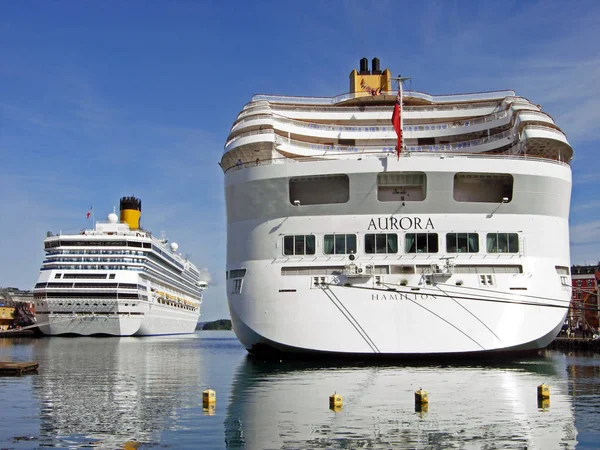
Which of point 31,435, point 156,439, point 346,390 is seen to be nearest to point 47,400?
point 31,435

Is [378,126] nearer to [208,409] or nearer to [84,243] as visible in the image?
[208,409]

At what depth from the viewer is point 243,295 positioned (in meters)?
27.4

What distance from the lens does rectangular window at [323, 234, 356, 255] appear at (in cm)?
2662

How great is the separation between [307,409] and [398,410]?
226 cm

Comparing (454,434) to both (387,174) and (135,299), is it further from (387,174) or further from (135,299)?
(135,299)

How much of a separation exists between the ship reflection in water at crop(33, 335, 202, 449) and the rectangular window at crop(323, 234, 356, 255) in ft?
23.0

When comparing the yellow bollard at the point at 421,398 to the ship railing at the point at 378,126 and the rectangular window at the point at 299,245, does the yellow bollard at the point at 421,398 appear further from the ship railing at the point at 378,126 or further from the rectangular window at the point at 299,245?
the ship railing at the point at 378,126

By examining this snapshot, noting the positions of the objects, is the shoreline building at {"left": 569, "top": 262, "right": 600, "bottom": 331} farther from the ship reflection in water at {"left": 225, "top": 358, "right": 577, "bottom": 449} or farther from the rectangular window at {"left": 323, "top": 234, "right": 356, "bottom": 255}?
the ship reflection in water at {"left": 225, "top": 358, "right": 577, "bottom": 449}

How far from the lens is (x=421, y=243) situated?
26547 millimetres

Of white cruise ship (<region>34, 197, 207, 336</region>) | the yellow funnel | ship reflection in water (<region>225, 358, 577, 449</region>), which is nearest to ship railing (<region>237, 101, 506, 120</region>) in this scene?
ship reflection in water (<region>225, 358, 577, 449</region>)

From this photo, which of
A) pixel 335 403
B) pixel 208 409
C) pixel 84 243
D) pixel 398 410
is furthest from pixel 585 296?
pixel 208 409

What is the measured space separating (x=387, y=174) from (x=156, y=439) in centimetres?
1566

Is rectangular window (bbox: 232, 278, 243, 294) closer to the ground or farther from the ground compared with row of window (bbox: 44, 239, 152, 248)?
closer to the ground

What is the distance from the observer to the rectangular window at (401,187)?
27.1 meters
